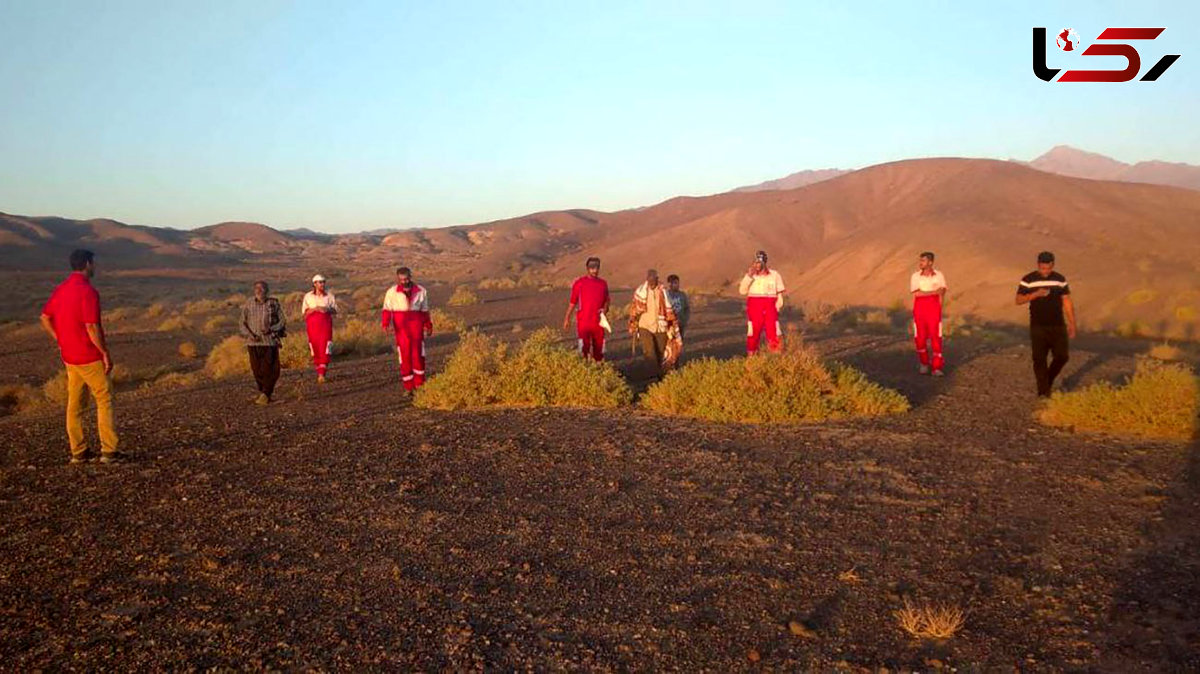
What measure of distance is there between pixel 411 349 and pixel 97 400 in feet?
13.8

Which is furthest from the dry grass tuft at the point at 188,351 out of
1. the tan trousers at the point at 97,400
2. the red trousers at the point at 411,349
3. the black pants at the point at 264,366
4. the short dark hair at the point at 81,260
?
the short dark hair at the point at 81,260

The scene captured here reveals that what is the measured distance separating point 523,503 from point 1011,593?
11.5 feet

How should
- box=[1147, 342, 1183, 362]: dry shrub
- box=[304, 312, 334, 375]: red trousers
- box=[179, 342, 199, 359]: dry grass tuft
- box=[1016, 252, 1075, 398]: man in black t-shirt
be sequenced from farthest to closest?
box=[179, 342, 199, 359]: dry grass tuft → box=[1147, 342, 1183, 362]: dry shrub → box=[304, 312, 334, 375]: red trousers → box=[1016, 252, 1075, 398]: man in black t-shirt

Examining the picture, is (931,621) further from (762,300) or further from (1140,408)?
(762,300)

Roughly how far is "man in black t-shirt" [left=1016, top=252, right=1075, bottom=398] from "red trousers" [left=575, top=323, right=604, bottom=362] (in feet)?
17.9

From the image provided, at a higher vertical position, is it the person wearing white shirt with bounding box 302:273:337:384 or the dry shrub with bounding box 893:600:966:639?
the person wearing white shirt with bounding box 302:273:337:384

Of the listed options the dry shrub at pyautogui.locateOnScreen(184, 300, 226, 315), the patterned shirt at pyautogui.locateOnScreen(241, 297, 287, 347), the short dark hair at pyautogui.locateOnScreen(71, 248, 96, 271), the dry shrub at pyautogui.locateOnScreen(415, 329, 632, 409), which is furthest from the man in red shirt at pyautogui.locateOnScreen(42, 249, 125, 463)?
the dry shrub at pyautogui.locateOnScreen(184, 300, 226, 315)

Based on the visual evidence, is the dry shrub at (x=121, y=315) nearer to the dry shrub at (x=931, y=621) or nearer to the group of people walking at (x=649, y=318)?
the group of people walking at (x=649, y=318)

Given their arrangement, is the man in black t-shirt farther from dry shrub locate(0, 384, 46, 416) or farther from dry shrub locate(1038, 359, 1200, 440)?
dry shrub locate(0, 384, 46, 416)

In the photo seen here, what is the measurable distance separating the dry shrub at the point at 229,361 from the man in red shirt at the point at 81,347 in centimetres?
791

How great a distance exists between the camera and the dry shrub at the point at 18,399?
14.8 metres

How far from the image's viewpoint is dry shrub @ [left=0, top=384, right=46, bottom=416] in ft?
48.5

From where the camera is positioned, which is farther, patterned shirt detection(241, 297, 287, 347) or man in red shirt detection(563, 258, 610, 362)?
man in red shirt detection(563, 258, 610, 362)

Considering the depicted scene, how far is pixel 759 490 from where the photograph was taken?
6.94m
